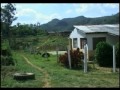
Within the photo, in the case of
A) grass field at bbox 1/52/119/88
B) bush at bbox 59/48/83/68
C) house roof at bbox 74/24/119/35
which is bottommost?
grass field at bbox 1/52/119/88

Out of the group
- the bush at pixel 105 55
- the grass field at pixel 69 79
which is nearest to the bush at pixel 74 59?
the bush at pixel 105 55

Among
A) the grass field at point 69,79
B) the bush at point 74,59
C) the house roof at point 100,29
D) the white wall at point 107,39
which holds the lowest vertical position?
the grass field at point 69,79

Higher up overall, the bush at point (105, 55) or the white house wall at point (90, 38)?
the white house wall at point (90, 38)

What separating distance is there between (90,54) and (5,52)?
18.9 ft

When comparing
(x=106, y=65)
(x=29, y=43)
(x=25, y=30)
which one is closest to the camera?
(x=106, y=65)

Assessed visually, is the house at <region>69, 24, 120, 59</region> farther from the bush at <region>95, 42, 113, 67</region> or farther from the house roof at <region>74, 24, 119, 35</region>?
the bush at <region>95, 42, 113, 67</region>

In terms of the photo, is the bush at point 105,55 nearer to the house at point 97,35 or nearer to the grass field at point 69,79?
the grass field at point 69,79

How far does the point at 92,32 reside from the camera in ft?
66.5

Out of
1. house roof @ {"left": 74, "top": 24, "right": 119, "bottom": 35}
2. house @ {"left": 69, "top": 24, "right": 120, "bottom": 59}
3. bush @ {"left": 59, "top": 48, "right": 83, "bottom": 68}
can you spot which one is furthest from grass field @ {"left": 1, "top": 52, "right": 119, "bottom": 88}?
house roof @ {"left": 74, "top": 24, "right": 119, "bottom": 35}

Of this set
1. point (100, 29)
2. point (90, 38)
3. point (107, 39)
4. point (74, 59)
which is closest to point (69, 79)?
point (74, 59)

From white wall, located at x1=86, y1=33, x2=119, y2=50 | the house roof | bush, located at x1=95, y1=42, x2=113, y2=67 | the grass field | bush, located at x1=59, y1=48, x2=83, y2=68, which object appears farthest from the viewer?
white wall, located at x1=86, y1=33, x2=119, y2=50

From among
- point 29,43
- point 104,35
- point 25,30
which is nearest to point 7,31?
point 29,43

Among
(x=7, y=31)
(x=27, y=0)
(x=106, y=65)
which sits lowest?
(x=106, y=65)

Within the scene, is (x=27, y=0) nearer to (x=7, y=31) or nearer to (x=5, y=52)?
(x=5, y=52)
